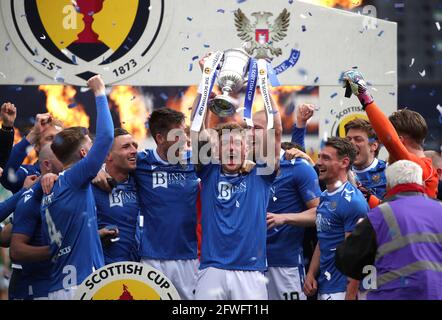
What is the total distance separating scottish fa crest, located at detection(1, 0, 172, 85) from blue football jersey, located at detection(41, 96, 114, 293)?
7.26 ft

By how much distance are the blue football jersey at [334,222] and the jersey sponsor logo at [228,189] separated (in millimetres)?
677

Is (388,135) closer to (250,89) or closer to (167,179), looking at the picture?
(250,89)

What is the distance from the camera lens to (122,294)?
6434 mm

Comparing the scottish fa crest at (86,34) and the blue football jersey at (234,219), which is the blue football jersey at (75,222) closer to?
the blue football jersey at (234,219)

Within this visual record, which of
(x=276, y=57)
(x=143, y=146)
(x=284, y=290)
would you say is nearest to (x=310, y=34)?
(x=276, y=57)

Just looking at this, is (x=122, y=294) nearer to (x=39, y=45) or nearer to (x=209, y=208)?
(x=209, y=208)

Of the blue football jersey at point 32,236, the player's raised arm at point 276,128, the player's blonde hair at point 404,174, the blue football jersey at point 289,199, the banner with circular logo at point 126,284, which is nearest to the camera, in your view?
the player's blonde hair at point 404,174

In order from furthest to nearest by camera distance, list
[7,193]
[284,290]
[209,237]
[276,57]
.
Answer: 1. [7,193]
2. [276,57]
3. [284,290]
4. [209,237]

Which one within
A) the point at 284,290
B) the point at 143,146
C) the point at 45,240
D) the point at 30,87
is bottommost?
the point at 284,290

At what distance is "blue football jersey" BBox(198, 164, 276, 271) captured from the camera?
276 inches

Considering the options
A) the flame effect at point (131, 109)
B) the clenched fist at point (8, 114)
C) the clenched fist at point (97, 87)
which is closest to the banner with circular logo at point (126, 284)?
the clenched fist at point (97, 87)

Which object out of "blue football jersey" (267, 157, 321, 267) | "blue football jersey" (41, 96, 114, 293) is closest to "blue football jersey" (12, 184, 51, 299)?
"blue football jersey" (41, 96, 114, 293)

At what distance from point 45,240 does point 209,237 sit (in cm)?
116

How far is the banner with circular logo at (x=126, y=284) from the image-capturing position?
21.0 ft
